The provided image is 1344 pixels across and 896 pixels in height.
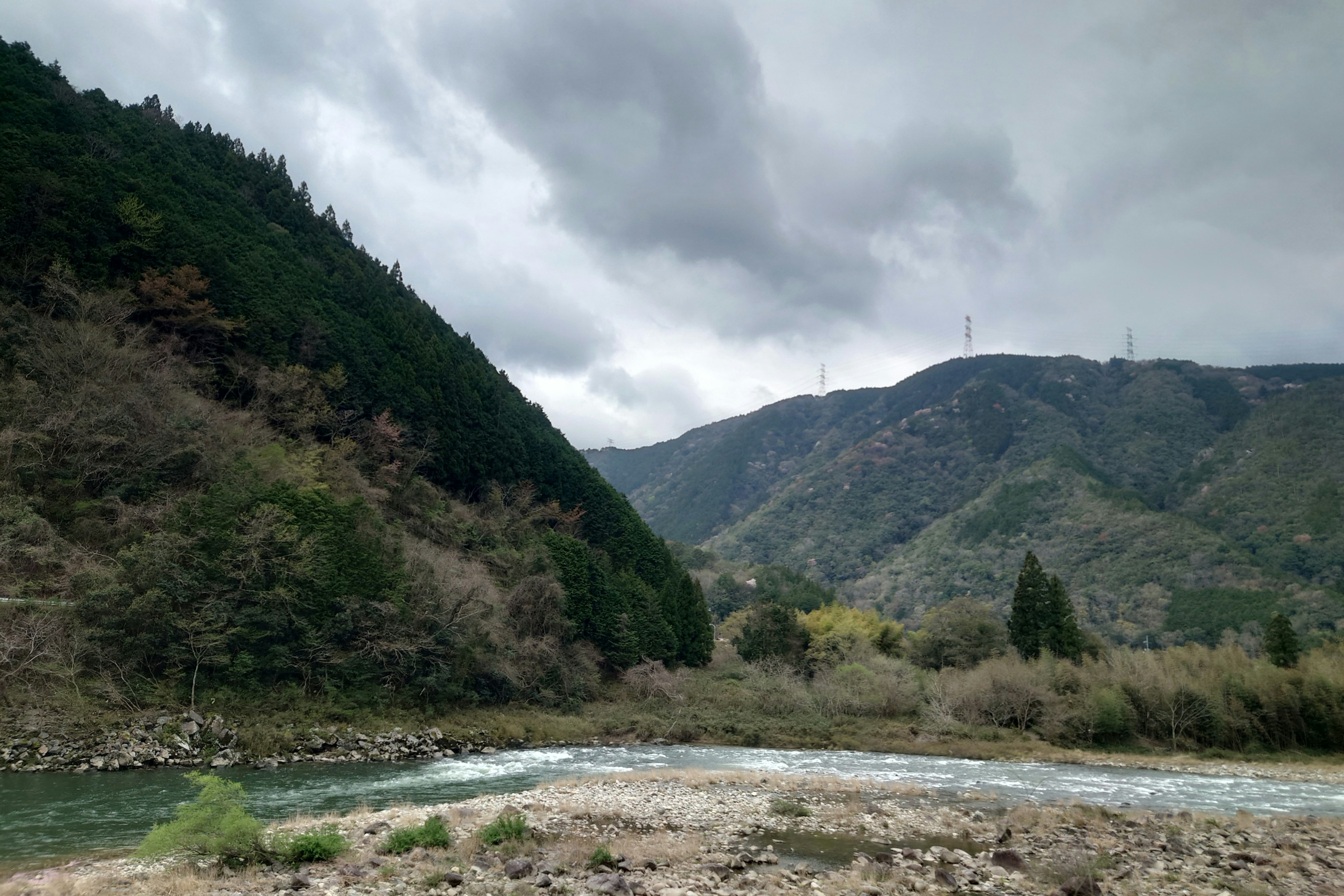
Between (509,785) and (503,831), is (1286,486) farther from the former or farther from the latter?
(503,831)

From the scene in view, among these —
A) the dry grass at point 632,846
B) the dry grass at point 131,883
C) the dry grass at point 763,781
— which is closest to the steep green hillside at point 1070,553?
the dry grass at point 763,781

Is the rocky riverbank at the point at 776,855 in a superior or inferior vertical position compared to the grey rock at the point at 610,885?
inferior

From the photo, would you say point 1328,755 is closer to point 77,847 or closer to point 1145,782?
point 1145,782

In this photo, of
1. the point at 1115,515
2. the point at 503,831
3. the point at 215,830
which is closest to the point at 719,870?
the point at 503,831

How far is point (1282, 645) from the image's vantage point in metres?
52.1

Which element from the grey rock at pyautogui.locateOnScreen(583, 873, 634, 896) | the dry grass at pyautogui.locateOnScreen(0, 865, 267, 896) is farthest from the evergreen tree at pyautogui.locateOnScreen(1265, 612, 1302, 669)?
the dry grass at pyautogui.locateOnScreen(0, 865, 267, 896)

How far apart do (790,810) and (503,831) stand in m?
9.39

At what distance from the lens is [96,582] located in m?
30.0

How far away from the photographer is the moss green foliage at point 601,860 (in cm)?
1504

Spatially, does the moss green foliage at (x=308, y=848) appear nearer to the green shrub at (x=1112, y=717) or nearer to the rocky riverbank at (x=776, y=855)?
the rocky riverbank at (x=776, y=855)

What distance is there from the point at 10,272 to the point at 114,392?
10.1m

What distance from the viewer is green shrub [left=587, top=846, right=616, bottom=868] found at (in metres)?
15.0

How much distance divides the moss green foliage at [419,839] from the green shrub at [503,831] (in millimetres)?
798

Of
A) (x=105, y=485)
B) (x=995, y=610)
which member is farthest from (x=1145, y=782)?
(x=995, y=610)
